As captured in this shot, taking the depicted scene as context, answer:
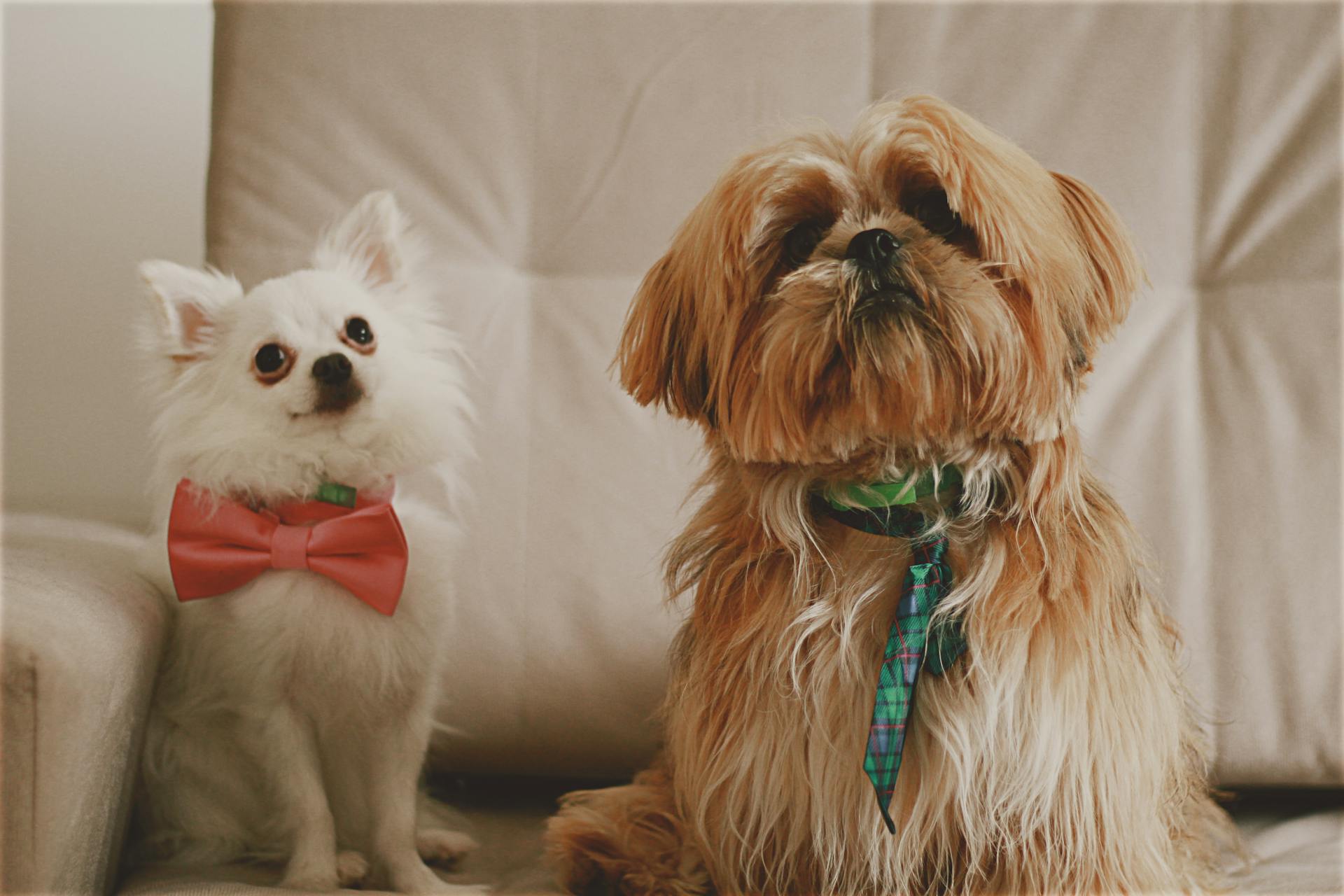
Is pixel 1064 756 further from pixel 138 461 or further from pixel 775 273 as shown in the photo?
pixel 138 461

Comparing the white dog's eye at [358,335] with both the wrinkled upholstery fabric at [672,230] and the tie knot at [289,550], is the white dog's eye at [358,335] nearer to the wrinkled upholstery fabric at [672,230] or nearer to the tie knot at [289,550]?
the tie knot at [289,550]

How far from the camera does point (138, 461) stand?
7.18ft

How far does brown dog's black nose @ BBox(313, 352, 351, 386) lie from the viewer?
3.92 feet

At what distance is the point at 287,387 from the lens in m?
1.21

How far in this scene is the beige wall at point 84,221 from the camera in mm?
2189

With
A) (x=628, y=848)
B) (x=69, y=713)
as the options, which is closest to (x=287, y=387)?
(x=69, y=713)

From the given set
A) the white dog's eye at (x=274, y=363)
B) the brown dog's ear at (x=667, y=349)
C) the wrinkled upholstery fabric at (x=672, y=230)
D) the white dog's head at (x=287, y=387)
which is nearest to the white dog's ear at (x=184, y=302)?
the white dog's head at (x=287, y=387)

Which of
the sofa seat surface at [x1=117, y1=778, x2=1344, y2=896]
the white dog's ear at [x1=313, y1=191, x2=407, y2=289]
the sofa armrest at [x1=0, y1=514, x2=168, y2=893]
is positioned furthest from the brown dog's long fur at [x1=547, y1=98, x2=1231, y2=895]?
the sofa armrest at [x1=0, y1=514, x2=168, y2=893]

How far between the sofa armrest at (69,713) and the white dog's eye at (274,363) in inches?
11.9

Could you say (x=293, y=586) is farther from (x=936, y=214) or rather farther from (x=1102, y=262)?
(x=1102, y=262)

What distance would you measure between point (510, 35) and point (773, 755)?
1257mm

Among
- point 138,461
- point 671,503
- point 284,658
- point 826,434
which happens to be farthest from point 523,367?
point 138,461

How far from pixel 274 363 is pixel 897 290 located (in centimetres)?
73

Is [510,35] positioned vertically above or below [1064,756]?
above
